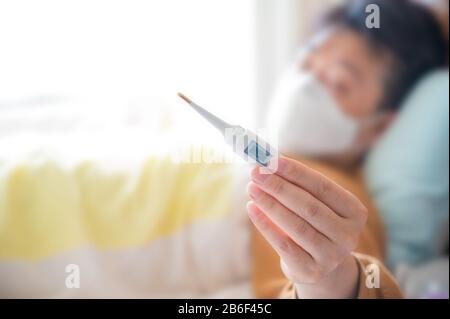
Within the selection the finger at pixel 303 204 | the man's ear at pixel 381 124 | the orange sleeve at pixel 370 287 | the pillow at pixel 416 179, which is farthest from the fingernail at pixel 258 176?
the man's ear at pixel 381 124

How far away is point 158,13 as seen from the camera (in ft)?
2.82

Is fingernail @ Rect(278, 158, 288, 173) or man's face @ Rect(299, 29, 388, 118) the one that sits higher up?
man's face @ Rect(299, 29, 388, 118)

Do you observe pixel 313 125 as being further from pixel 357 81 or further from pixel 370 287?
pixel 370 287

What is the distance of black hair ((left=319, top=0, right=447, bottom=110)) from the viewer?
76cm

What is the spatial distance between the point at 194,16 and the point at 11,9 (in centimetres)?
33

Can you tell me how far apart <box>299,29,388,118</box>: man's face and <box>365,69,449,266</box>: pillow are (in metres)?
0.07

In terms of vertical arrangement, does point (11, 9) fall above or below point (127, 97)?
above

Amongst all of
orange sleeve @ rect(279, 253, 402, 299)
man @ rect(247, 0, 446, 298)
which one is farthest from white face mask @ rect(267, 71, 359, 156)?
orange sleeve @ rect(279, 253, 402, 299)

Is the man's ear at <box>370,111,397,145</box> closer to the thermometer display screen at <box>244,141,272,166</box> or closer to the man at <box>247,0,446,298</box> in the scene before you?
the man at <box>247,0,446,298</box>

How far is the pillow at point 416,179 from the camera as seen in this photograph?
64 cm

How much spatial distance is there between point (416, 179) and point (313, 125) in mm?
174
